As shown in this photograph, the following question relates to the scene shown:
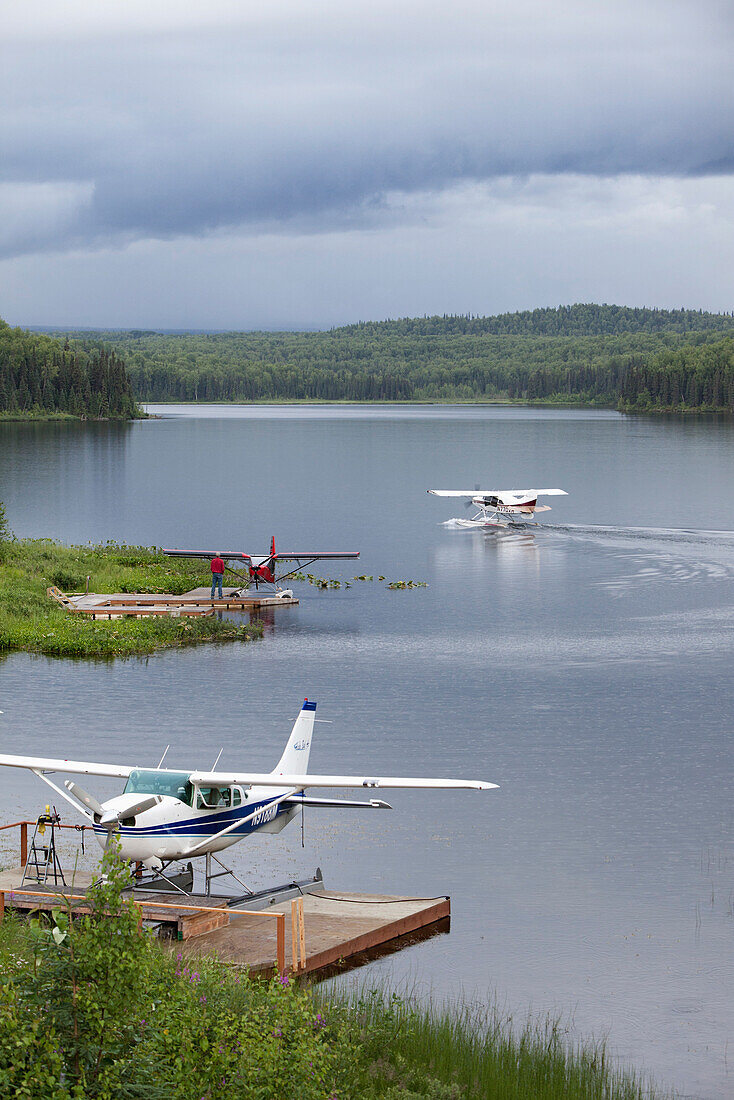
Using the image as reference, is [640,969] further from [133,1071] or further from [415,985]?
[133,1071]

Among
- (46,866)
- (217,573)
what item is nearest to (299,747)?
(46,866)

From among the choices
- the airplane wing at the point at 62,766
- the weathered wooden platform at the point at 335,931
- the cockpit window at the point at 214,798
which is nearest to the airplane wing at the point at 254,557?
the airplane wing at the point at 62,766

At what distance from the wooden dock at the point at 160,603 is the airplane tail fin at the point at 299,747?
66.6 ft

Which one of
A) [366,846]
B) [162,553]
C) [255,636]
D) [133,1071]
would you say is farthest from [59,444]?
[133,1071]

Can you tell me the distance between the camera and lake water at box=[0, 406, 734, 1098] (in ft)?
52.5

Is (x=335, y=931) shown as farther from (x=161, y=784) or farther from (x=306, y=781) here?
(x=161, y=784)

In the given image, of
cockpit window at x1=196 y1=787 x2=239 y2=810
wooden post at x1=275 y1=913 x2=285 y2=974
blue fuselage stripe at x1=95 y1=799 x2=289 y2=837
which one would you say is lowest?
wooden post at x1=275 y1=913 x2=285 y2=974

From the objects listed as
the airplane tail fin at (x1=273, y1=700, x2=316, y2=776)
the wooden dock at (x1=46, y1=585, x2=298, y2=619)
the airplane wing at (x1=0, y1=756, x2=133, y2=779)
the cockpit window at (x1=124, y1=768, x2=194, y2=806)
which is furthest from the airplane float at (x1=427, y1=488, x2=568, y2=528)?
the cockpit window at (x1=124, y1=768, x2=194, y2=806)

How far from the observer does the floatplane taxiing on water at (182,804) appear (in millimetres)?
15250

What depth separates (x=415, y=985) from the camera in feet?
49.6

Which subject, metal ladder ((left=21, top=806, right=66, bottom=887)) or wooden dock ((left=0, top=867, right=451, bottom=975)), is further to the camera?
metal ladder ((left=21, top=806, right=66, bottom=887))

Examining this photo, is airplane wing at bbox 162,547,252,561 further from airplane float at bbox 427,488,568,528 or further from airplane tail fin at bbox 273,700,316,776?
airplane tail fin at bbox 273,700,316,776

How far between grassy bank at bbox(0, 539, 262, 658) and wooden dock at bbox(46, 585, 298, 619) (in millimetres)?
460

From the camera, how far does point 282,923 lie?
556 inches
